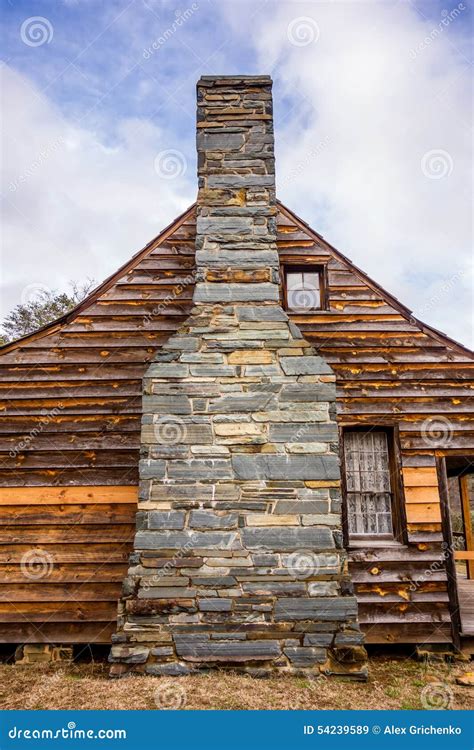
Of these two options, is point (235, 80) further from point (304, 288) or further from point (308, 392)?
point (308, 392)

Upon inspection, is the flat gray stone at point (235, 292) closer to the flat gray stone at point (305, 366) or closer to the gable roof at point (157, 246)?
the flat gray stone at point (305, 366)

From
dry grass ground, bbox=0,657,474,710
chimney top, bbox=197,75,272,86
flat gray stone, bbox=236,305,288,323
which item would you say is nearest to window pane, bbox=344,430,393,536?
dry grass ground, bbox=0,657,474,710

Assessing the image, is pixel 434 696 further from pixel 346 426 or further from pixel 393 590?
pixel 346 426

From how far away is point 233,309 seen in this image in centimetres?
595

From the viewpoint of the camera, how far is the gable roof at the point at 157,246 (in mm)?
6990

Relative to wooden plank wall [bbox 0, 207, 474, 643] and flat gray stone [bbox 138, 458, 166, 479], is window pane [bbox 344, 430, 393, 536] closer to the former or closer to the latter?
wooden plank wall [bbox 0, 207, 474, 643]

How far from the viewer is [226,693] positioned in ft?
14.3

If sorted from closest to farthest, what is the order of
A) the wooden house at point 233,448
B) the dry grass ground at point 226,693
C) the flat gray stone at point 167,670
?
1. the dry grass ground at point 226,693
2. the flat gray stone at point 167,670
3. the wooden house at point 233,448

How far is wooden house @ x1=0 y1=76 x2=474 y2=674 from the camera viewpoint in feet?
16.8

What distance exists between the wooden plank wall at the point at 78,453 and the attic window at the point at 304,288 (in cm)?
144

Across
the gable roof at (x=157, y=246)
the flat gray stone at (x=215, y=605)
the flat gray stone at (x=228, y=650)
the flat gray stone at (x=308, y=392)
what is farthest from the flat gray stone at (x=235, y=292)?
the flat gray stone at (x=228, y=650)

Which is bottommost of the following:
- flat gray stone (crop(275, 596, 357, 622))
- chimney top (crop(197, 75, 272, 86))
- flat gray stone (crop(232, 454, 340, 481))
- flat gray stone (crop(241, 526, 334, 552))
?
flat gray stone (crop(275, 596, 357, 622))

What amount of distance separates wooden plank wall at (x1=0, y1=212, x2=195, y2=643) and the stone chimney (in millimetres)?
1264

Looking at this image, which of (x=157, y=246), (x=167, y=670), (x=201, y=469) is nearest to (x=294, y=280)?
(x=157, y=246)
